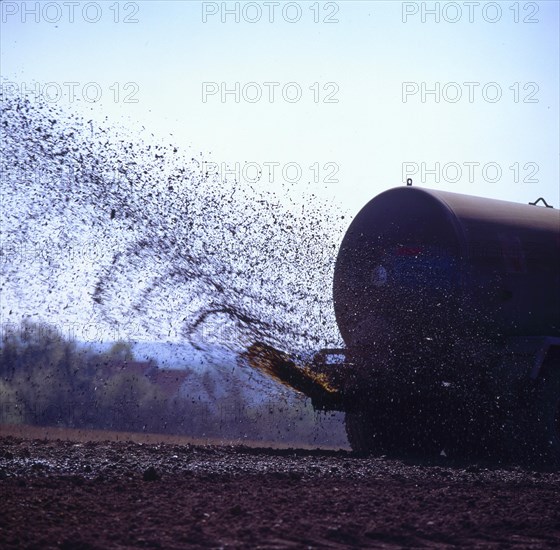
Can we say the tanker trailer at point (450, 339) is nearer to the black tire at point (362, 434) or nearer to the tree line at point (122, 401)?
the black tire at point (362, 434)

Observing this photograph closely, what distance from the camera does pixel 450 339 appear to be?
1013 centimetres

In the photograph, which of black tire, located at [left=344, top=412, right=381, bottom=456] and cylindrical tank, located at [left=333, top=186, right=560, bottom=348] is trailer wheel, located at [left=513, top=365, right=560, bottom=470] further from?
black tire, located at [left=344, top=412, right=381, bottom=456]

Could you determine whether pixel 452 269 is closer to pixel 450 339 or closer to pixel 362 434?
pixel 450 339

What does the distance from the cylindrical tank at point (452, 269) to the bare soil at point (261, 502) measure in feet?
5.56

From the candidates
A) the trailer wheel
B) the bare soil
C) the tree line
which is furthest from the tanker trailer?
the tree line

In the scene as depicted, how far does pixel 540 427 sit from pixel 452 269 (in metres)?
1.88

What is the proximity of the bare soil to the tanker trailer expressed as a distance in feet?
2.83

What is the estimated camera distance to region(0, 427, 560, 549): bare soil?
18.8 feet

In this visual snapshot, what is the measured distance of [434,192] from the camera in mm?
10758

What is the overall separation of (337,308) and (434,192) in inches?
81.2

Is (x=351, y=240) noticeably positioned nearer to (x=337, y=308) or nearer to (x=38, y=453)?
(x=337, y=308)

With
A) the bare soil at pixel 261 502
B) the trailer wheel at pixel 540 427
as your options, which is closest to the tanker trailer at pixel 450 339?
the trailer wheel at pixel 540 427

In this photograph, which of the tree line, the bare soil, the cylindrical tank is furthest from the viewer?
the tree line

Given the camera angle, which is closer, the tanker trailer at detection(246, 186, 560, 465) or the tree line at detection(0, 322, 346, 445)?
the tanker trailer at detection(246, 186, 560, 465)
